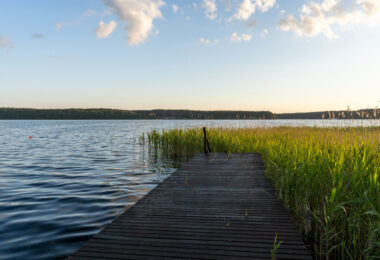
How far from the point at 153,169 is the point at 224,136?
3725 millimetres

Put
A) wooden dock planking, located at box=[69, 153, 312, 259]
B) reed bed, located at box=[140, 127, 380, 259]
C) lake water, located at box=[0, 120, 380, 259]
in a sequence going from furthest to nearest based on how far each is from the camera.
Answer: lake water, located at box=[0, 120, 380, 259], reed bed, located at box=[140, 127, 380, 259], wooden dock planking, located at box=[69, 153, 312, 259]

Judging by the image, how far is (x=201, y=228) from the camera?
10.3ft

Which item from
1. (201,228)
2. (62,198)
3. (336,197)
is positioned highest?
(336,197)

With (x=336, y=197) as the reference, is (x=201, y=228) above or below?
below

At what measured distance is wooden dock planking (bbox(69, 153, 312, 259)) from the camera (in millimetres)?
2520

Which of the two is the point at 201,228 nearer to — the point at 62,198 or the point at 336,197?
the point at 336,197

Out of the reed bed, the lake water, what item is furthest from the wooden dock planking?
the lake water

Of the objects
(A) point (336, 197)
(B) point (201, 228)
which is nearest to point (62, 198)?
(B) point (201, 228)

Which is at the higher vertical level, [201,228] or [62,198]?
[201,228]

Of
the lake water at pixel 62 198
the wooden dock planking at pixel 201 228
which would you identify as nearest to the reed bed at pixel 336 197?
the wooden dock planking at pixel 201 228

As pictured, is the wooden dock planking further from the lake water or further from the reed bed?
the lake water

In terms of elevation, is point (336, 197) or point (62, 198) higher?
point (336, 197)

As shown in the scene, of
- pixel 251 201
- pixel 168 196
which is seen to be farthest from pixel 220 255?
pixel 168 196

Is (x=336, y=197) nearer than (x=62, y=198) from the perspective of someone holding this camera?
Yes
